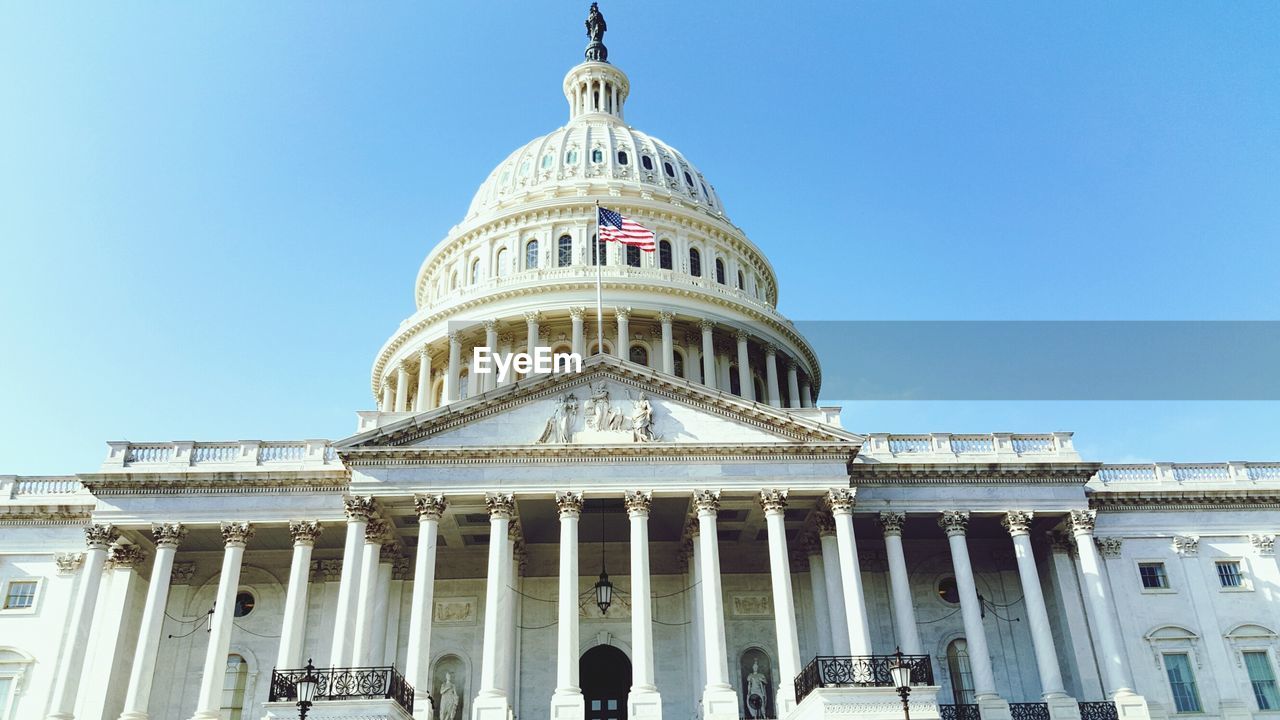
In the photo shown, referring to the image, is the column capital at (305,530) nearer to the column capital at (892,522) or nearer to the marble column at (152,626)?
the marble column at (152,626)

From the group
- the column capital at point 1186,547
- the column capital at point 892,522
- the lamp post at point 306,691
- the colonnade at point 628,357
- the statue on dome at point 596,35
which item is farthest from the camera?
the statue on dome at point 596,35

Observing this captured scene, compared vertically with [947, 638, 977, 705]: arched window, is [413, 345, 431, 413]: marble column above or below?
above

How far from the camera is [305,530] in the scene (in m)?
37.9

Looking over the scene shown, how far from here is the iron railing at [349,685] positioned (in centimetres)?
3077

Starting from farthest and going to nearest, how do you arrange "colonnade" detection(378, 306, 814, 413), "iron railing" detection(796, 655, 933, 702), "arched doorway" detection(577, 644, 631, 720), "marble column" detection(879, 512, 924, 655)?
"colonnade" detection(378, 306, 814, 413) < "arched doorway" detection(577, 644, 631, 720) < "marble column" detection(879, 512, 924, 655) < "iron railing" detection(796, 655, 933, 702)

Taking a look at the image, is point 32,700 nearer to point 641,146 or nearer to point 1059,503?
point 1059,503

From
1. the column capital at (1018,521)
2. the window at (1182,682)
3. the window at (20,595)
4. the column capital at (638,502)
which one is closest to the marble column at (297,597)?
the window at (20,595)

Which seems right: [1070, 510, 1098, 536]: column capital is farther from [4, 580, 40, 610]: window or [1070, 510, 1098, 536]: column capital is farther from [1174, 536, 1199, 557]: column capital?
[4, 580, 40, 610]: window

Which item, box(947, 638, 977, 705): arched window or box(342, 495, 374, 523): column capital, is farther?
box(947, 638, 977, 705): arched window

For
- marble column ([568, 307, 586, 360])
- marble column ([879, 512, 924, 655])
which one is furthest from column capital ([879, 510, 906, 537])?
marble column ([568, 307, 586, 360])

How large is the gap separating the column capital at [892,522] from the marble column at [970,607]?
1.64 metres

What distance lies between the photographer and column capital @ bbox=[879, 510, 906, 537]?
3900 centimetres

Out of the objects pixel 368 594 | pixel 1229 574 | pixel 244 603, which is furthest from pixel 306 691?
pixel 1229 574

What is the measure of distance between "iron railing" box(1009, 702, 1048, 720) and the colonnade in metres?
24.1
